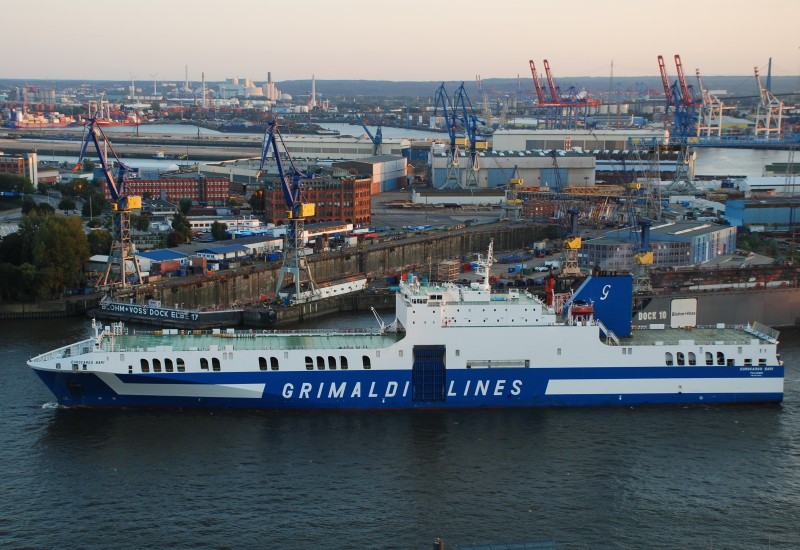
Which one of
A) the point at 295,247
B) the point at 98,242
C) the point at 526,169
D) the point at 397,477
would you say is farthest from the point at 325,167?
the point at 397,477

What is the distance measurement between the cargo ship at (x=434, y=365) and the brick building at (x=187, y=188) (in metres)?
23.8

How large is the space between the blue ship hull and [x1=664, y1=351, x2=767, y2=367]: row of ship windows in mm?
71

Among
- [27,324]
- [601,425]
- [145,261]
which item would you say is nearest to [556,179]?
[145,261]

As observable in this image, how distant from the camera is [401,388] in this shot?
14195mm

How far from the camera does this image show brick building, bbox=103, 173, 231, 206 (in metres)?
38.0

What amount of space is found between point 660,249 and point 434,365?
40.7 ft

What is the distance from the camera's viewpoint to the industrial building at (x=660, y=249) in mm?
24609

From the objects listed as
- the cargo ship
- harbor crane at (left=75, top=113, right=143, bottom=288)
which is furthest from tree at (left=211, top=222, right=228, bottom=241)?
the cargo ship

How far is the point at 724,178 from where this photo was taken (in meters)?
45.4

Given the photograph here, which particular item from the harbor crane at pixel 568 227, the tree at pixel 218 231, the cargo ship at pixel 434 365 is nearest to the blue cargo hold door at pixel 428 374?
the cargo ship at pixel 434 365

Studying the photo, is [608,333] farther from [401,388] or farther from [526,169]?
[526,169]

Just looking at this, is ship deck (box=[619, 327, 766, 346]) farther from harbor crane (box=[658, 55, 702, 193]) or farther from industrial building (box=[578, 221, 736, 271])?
harbor crane (box=[658, 55, 702, 193])

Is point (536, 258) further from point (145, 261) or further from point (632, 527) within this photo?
point (632, 527)

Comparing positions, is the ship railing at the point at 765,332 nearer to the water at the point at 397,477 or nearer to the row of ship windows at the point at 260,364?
the water at the point at 397,477
